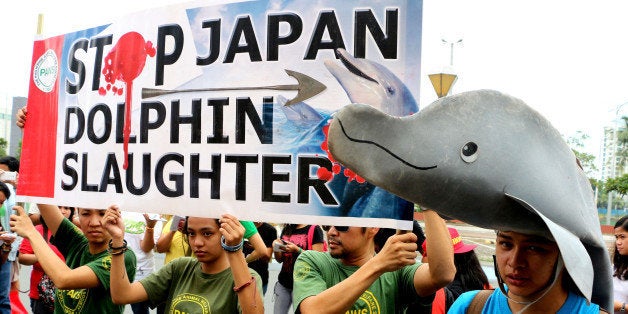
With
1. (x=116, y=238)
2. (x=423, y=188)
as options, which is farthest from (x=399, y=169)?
(x=116, y=238)

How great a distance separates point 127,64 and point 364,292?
162 centimetres

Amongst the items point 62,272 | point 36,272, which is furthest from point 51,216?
point 36,272

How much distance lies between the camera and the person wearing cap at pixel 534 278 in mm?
1622

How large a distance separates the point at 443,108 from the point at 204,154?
→ 157 cm

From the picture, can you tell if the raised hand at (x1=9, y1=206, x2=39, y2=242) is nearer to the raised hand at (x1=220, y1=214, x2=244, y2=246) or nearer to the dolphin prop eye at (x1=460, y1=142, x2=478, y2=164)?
the raised hand at (x1=220, y1=214, x2=244, y2=246)

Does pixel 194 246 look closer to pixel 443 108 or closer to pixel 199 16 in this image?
pixel 199 16

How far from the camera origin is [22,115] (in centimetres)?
351

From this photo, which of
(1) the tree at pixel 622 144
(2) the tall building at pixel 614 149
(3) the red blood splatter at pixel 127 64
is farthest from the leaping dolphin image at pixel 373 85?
(1) the tree at pixel 622 144

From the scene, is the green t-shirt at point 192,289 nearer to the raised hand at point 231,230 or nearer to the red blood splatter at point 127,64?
the raised hand at point 231,230

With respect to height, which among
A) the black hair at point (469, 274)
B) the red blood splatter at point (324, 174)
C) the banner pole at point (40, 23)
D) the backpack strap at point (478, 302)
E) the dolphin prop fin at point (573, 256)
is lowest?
the black hair at point (469, 274)

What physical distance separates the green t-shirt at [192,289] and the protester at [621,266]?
294 centimetres

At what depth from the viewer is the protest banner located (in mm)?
2367

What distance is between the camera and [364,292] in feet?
8.35

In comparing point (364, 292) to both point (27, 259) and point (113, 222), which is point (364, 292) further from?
point (27, 259)
